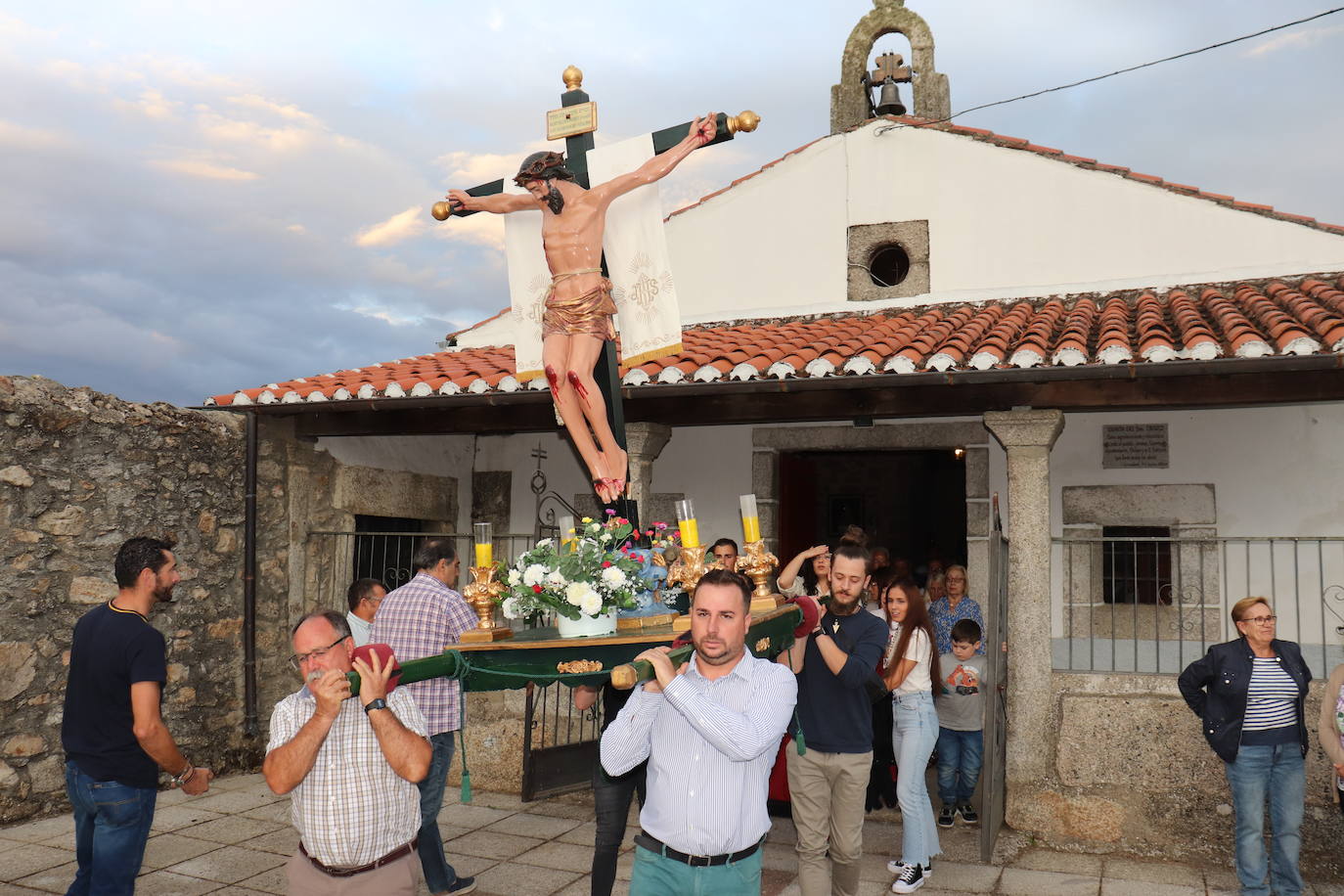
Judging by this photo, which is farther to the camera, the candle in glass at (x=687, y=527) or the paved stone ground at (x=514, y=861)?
the paved stone ground at (x=514, y=861)

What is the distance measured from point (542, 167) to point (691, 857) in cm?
276

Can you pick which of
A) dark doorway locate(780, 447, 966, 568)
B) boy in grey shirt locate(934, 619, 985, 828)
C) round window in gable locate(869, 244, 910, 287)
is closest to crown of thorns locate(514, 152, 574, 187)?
boy in grey shirt locate(934, 619, 985, 828)

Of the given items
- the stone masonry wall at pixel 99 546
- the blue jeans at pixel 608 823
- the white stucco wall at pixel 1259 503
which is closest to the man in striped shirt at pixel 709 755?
the blue jeans at pixel 608 823

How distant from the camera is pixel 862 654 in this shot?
13.4 feet

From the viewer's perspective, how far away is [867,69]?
1047 centimetres

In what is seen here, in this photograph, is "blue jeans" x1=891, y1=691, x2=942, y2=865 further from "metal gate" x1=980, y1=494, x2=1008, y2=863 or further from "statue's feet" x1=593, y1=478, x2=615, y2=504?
"statue's feet" x1=593, y1=478, x2=615, y2=504

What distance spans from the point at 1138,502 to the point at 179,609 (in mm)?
6979

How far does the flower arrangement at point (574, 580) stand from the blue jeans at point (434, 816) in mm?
1407

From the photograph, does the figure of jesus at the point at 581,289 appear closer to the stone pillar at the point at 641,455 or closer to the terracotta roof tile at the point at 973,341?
the terracotta roof tile at the point at 973,341

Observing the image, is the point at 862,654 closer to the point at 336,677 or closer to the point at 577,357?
the point at 577,357

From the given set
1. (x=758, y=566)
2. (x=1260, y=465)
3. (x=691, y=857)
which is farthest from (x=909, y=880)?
(x=1260, y=465)

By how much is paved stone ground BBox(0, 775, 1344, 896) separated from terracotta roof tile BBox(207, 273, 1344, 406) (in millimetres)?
2785

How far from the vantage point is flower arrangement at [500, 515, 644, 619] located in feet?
11.3

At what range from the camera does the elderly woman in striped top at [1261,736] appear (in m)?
4.70
